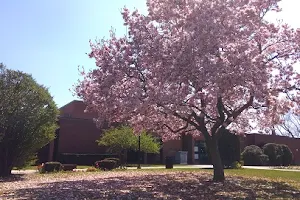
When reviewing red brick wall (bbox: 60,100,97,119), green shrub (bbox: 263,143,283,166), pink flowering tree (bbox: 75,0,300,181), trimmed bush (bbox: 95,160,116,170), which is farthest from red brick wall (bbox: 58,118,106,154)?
pink flowering tree (bbox: 75,0,300,181)

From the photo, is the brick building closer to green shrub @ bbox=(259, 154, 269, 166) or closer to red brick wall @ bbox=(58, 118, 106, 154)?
red brick wall @ bbox=(58, 118, 106, 154)

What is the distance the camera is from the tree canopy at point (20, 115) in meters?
22.8

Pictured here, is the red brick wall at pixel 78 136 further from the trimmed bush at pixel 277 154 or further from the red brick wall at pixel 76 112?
the trimmed bush at pixel 277 154

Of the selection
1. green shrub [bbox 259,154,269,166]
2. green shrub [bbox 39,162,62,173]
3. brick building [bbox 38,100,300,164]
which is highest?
brick building [bbox 38,100,300,164]

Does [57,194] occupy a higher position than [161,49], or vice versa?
[161,49]

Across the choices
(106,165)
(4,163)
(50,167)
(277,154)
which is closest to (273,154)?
(277,154)

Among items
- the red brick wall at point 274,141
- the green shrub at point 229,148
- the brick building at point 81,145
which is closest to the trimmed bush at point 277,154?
the brick building at point 81,145

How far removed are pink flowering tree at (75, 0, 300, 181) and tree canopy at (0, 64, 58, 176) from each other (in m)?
6.74

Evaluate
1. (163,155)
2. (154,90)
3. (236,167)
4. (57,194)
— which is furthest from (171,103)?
(163,155)

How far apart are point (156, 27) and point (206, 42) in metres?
3.06

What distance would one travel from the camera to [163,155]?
5147 centimetres

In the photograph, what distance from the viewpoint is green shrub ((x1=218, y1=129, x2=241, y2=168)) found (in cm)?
3195

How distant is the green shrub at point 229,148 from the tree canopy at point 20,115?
15396mm

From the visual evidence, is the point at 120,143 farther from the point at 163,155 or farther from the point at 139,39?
the point at 139,39
